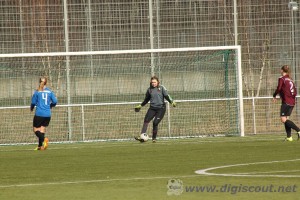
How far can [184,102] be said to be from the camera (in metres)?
29.8

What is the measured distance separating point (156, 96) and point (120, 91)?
2752 millimetres

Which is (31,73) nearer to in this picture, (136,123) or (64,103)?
(64,103)

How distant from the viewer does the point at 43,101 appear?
24.5m

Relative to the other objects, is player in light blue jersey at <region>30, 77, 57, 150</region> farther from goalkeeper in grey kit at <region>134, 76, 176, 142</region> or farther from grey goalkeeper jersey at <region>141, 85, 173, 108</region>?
grey goalkeeper jersey at <region>141, 85, 173, 108</region>

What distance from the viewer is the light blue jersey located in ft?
80.5

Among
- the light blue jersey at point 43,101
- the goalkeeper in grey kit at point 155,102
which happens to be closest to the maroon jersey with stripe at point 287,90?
the goalkeeper in grey kit at point 155,102

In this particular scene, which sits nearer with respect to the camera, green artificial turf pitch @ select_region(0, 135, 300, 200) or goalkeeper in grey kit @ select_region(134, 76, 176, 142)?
green artificial turf pitch @ select_region(0, 135, 300, 200)

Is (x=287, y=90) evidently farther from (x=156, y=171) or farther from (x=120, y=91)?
(x=156, y=171)

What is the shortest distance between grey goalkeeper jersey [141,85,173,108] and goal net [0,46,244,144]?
2.05 metres

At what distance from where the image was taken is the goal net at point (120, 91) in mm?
28922

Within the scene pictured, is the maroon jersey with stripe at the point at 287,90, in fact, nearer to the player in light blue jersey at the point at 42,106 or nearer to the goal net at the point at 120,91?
the goal net at the point at 120,91

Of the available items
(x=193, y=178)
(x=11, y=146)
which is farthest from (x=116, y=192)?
(x=11, y=146)

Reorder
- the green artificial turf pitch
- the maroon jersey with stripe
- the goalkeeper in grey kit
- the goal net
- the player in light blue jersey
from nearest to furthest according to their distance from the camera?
the green artificial turf pitch
the player in light blue jersey
the maroon jersey with stripe
the goalkeeper in grey kit
the goal net

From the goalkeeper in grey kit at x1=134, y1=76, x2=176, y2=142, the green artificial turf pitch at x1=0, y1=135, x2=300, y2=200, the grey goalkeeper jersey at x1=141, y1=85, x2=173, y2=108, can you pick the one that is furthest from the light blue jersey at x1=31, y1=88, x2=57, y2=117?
the grey goalkeeper jersey at x1=141, y1=85, x2=173, y2=108
